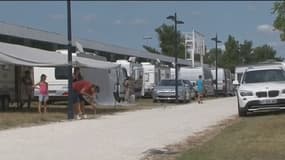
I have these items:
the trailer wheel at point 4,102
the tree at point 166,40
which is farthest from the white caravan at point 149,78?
the tree at point 166,40

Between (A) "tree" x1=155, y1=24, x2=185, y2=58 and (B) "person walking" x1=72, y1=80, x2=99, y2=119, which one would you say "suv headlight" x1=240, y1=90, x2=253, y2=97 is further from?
(A) "tree" x1=155, y1=24, x2=185, y2=58

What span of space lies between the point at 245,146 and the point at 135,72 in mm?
33200

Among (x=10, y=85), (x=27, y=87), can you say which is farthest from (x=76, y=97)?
(x=10, y=85)

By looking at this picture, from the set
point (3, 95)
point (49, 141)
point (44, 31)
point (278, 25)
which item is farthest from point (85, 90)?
point (44, 31)

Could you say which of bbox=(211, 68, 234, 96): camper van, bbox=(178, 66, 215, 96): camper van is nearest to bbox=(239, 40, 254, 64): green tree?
bbox=(211, 68, 234, 96): camper van

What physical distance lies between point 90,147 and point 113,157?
5.52 ft

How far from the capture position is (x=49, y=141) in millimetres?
14859

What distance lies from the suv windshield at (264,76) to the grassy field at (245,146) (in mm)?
6361

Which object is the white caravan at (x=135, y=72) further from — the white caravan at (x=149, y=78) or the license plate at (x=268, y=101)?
the license plate at (x=268, y=101)

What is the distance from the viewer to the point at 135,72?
46.1m

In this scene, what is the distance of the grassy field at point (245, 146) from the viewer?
11641 mm

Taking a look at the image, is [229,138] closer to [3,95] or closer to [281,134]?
[281,134]

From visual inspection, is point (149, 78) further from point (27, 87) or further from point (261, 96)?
point (261, 96)

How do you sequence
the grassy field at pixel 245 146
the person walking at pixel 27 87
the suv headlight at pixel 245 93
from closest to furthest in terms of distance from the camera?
the grassy field at pixel 245 146
the suv headlight at pixel 245 93
the person walking at pixel 27 87
